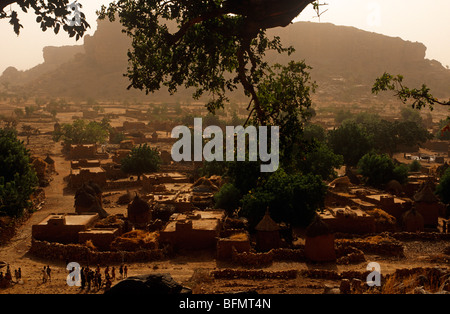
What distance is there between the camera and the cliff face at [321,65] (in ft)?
452

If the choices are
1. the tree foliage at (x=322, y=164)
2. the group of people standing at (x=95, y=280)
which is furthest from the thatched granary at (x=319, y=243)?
the tree foliage at (x=322, y=164)

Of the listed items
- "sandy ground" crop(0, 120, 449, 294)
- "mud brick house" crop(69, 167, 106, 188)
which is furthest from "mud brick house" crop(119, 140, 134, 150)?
"sandy ground" crop(0, 120, 449, 294)

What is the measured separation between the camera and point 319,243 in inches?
839

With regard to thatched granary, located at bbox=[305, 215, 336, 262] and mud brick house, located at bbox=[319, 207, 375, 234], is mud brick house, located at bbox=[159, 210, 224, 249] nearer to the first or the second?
thatched granary, located at bbox=[305, 215, 336, 262]

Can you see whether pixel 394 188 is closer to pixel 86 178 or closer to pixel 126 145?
pixel 86 178

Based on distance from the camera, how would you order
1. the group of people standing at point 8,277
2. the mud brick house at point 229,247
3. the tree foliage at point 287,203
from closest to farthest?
the group of people standing at point 8,277, the mud brick house at point 229,247, the tree foliage at point 287,203

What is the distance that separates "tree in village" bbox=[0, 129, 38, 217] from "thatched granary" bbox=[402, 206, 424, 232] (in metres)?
21.8

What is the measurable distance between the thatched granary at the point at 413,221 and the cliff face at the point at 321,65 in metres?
106

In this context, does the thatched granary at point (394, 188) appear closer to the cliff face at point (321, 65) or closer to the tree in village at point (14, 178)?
the tree in village at point (14, 178)

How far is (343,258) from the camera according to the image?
847 inches

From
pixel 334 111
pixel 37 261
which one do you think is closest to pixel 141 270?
pixel 37 261

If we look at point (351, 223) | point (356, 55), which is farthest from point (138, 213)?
point (356, 55)

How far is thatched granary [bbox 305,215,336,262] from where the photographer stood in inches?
840

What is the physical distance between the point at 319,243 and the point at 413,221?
29.1ft
